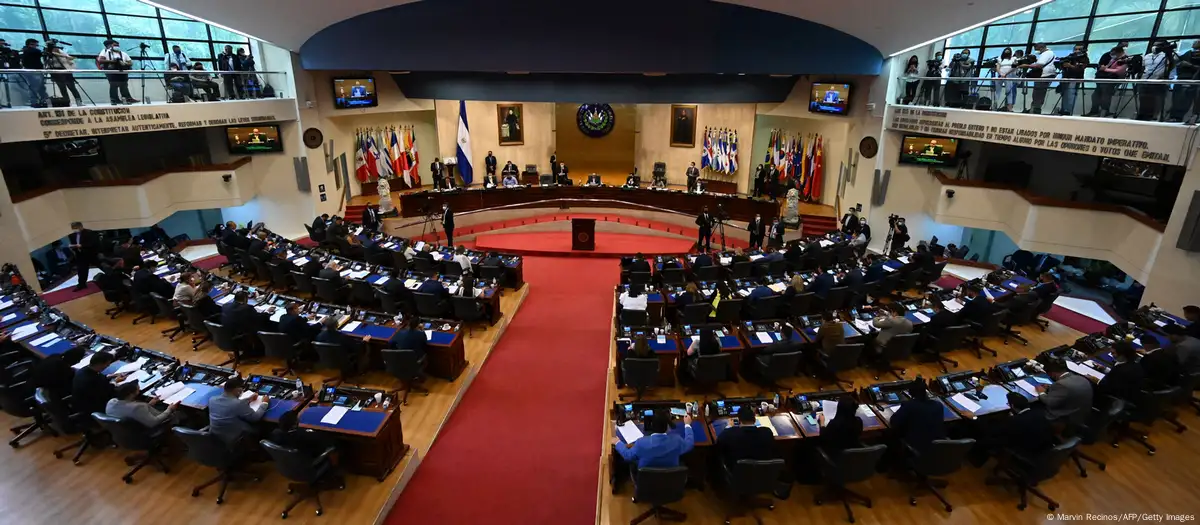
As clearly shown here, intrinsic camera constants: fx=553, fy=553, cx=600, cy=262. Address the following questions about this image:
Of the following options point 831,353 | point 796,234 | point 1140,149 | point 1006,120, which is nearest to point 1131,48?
point 1006,120

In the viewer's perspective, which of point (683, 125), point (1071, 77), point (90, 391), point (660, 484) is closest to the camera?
point (660, 484)

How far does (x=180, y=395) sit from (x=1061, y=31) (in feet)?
63.6

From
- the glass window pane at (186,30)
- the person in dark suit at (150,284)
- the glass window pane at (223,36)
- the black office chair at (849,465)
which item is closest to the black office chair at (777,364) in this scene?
the black office chair at (849,465)

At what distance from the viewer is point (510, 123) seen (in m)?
21.7

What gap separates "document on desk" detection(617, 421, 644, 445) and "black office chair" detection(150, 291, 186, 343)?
820cm

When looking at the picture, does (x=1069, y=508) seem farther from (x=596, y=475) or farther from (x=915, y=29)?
(x=915, y=29)

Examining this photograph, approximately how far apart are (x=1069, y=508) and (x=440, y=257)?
10957 millimetres

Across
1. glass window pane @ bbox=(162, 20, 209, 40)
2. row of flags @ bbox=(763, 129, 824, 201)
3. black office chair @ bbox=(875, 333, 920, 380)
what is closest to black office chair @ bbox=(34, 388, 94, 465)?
black office chair @ bbox=(875, 333, 920, 380)

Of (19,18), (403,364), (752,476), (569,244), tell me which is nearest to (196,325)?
(403,364)

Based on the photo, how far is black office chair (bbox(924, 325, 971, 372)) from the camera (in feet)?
28.5

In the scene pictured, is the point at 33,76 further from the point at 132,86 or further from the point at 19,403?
the point at 19,403

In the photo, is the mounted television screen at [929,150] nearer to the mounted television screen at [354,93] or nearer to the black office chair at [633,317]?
the black office chair at [633,317]

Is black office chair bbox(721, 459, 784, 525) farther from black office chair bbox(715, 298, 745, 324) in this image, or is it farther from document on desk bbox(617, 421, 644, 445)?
black office chair bbox(715, 298, 745, 324)

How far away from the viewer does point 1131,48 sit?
13039 millimetres
